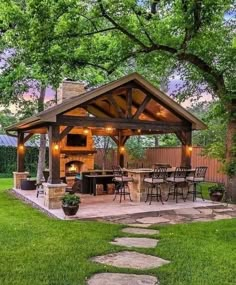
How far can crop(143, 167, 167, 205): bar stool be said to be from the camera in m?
10.6

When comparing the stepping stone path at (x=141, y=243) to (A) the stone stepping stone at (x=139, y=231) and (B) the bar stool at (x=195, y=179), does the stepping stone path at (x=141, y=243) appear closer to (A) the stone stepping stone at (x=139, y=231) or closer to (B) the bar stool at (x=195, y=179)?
(A) the stone stepping stone at (x=139, y=231)

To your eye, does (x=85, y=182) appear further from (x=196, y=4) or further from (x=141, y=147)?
(x=141, y=147)

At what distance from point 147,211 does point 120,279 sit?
4.81m

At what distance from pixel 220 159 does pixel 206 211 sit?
9.52 feet

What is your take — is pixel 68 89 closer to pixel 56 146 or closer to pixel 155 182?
pixel 56 146

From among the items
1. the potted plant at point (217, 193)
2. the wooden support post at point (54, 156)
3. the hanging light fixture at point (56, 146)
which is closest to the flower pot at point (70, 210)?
the wooden support post at point (54, 156)

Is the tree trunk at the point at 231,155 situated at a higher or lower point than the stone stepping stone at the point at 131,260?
higher

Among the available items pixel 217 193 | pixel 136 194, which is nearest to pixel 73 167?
pixel 136 194

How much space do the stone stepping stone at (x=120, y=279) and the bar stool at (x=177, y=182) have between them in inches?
252

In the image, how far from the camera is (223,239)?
6.76 metres

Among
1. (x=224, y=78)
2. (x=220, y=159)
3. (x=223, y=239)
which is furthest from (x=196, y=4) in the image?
(x=223, y=239)

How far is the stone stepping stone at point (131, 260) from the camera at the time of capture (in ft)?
17.0

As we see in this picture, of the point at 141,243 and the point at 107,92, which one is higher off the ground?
the point at 107,92

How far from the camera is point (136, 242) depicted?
6520 mm
